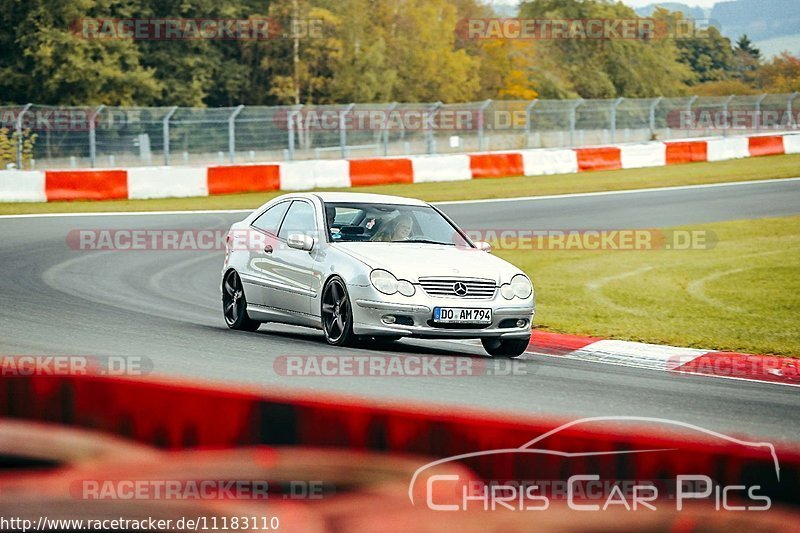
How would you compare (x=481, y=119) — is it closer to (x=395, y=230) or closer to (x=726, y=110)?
(x=726, y=110)

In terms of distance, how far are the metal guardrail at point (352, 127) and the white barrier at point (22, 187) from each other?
11.8ft

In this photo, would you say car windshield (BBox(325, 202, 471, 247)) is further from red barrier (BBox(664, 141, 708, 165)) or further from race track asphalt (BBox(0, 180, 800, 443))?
red barrier (BBox(664, 141, 708, 165))

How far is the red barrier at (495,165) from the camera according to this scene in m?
32.5

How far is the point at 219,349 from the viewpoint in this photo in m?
9.91

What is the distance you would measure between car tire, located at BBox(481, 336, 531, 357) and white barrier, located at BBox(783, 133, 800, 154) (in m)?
30.0

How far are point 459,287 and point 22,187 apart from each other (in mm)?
18045

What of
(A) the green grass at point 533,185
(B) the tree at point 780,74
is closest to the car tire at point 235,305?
(A) the green grass at point 533,185

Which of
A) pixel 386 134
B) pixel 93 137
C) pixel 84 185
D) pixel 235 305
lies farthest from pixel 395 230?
pixel 386 134

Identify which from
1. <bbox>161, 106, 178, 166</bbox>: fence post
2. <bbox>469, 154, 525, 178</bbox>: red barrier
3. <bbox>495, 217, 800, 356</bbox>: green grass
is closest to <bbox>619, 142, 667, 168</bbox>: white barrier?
<bbox>469, 154, 525, 178</bbox>: red barrier

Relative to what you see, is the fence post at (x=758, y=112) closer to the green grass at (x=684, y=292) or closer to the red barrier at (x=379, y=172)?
the red barrier at (x=379, y=172)

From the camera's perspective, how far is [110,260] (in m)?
17.3

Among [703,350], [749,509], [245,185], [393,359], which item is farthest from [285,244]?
[245,185]

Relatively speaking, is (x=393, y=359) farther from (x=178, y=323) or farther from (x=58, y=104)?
(x=58, y=104)

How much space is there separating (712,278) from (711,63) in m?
175
